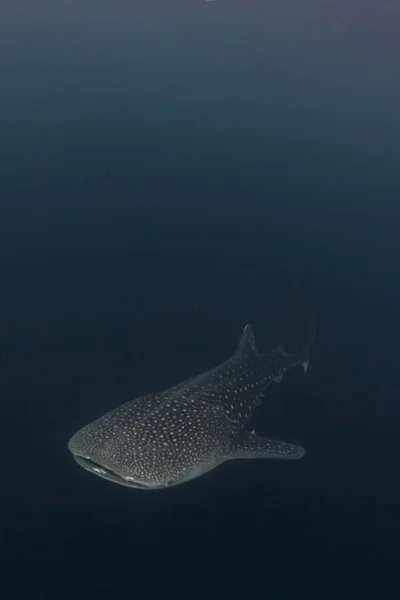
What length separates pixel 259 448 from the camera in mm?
6859

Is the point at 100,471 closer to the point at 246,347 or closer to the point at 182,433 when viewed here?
the point at 182,433

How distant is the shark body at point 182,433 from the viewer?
524cm

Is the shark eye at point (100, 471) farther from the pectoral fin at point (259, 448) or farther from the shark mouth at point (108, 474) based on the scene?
the pectoral fin at point (259, 448)

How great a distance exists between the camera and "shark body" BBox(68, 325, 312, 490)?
524 centimetres

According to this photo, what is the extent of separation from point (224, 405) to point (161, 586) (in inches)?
86.8

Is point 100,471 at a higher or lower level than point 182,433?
lower

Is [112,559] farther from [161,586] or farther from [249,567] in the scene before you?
[249,567]

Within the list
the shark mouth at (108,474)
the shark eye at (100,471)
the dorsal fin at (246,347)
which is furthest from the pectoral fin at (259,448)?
the shark eye at (100,471)

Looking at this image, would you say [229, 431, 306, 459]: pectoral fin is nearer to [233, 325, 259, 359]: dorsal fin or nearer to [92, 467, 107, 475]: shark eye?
[233, 325, 259, 359]: dorsal fin

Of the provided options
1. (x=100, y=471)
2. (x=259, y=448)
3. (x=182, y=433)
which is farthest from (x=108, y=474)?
(x=259, y=448)

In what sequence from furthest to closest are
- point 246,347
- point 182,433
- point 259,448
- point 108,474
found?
point 246,347
point 259,448
point 182,433
point 108,474

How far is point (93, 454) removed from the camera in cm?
525

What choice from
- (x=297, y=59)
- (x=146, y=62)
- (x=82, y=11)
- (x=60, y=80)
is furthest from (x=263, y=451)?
(x=82, y=11)

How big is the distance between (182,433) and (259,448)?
4.91 feet
